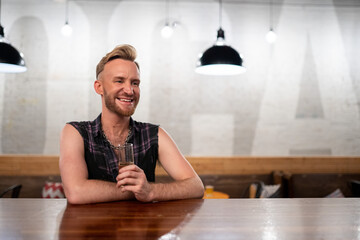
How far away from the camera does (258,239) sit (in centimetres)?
91

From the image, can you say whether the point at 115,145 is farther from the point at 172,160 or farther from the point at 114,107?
the point at 172,160

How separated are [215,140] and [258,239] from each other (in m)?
3.66

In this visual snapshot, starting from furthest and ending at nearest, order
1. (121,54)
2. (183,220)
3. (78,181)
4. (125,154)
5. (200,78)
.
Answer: (200,78)
(121,54)
(78,181)
(125,154)
(183,220)

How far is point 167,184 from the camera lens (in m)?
1.50

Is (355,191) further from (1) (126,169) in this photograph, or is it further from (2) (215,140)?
(1) (126,169)

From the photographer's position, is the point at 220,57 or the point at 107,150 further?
the point at 220,57

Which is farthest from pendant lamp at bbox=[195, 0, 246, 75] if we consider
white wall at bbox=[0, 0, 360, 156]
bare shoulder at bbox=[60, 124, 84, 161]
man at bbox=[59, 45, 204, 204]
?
white wall at bbox=[0, 0, 360, 156]

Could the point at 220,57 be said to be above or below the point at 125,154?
above

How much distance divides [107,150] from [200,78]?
2972 mm

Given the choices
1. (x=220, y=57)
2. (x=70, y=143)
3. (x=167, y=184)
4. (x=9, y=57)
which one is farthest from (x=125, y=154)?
(x=9, y=57)

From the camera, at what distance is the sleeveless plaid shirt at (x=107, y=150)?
1777 millimetres

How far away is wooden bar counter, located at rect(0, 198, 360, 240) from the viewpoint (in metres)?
0.94

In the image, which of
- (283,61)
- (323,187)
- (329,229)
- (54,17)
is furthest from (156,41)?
(329,229)

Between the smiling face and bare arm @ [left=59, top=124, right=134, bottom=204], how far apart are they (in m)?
0.28
